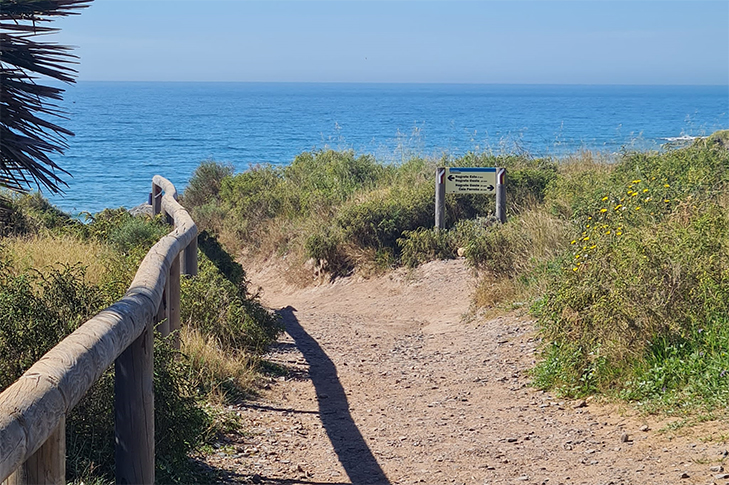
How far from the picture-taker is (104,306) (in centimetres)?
481

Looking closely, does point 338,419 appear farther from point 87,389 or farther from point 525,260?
point 525,260

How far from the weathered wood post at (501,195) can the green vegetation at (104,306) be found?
17.8 ft

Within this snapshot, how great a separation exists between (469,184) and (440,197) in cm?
56

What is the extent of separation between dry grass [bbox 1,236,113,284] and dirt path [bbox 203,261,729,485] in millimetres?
1984

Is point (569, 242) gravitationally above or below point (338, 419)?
above

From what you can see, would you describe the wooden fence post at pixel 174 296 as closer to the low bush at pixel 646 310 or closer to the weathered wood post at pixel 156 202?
the low bush at pixel 646 310

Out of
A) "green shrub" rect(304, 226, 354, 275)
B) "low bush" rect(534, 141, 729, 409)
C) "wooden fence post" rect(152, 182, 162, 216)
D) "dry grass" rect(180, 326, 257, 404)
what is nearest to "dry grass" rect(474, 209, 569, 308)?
"low bush" rect(534, 141, 729, 409)

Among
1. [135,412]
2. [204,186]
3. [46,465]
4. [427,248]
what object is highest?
[46,465]

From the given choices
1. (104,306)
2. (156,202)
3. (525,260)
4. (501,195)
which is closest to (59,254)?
(156,202)

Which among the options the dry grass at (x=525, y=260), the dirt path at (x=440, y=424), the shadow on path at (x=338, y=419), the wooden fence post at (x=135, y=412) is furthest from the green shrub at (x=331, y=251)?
the wooden fence post at (x=135, y=412)

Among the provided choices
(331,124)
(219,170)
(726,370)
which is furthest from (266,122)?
(726,370)

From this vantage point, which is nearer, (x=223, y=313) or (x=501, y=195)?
(x=223, y=313)

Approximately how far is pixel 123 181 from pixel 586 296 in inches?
1407

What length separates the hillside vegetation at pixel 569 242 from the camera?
595 cm
